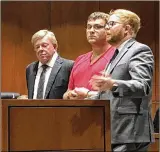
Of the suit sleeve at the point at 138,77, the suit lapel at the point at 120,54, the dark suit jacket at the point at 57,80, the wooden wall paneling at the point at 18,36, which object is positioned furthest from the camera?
the wooden wall paneling at the point at 18,36

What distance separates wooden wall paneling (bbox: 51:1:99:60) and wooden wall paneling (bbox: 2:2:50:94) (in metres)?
0.11

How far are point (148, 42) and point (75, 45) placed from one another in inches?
31.4

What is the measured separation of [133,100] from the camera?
1993mm

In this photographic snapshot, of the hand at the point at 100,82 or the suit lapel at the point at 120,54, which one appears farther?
the suit lapel at the point at 120,54

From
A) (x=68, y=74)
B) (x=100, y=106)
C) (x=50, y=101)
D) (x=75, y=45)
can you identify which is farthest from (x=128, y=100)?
(x=75, y=45)

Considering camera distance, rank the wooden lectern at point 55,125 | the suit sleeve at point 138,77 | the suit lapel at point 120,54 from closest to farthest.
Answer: the wooden lectern at point 55,125
the suit sleeve at point 138,77
the suit lapel at point 120,54

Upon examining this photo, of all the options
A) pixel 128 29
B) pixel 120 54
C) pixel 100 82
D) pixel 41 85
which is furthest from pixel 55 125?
pixel 41 85

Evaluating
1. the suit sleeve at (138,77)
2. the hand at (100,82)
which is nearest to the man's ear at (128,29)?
the suit sleeve at (138,77)

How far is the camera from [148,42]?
4.77 meters

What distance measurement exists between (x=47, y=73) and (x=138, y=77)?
885 millimetres

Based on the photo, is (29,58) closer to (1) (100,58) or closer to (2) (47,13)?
(2) (47,13)

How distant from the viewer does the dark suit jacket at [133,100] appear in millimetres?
1942

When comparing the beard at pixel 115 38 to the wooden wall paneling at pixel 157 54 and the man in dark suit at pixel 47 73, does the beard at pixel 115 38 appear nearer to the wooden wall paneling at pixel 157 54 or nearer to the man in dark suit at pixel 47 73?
the man in dark suit at pixel 47 73

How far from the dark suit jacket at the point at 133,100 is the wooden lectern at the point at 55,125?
188mm
